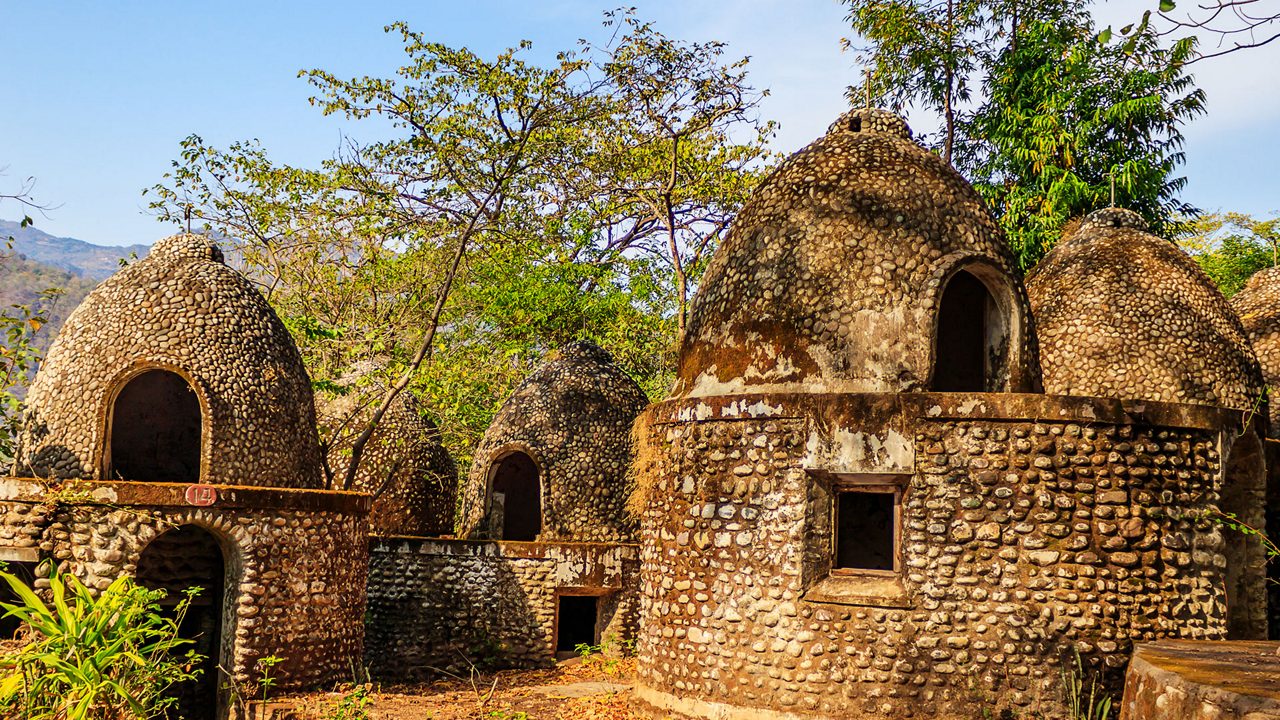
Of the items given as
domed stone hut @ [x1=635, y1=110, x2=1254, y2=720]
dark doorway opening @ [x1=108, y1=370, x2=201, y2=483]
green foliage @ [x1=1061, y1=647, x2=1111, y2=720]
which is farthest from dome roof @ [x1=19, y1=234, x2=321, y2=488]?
green foliage @ [x1=1061, y1=647, x2=1111, y2=720]

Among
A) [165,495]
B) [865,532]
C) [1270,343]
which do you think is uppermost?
[1270,343]

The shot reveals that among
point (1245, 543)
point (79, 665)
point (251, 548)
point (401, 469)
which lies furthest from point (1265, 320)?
point (79, 665)

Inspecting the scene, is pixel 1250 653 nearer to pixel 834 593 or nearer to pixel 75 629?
pixel 834 593

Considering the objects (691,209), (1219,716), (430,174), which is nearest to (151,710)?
(1219,716)

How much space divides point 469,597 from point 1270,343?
39.4 ft

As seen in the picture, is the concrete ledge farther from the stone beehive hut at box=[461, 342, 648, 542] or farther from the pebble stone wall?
the stone beehive hut at box=[461, 342, 648, 542]

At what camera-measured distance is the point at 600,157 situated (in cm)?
2444

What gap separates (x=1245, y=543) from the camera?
9938 mm

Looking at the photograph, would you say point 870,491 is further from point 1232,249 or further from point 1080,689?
point 1232,249

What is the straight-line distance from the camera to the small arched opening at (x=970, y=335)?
9.92m

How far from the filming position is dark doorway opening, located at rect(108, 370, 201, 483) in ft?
43.7

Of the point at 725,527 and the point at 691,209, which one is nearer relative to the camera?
the point at 725,527

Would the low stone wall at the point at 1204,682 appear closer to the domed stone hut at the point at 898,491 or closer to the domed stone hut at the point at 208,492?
the domed stone hut at the point at 898,491

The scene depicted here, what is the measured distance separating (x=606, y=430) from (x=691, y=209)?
302 inches
